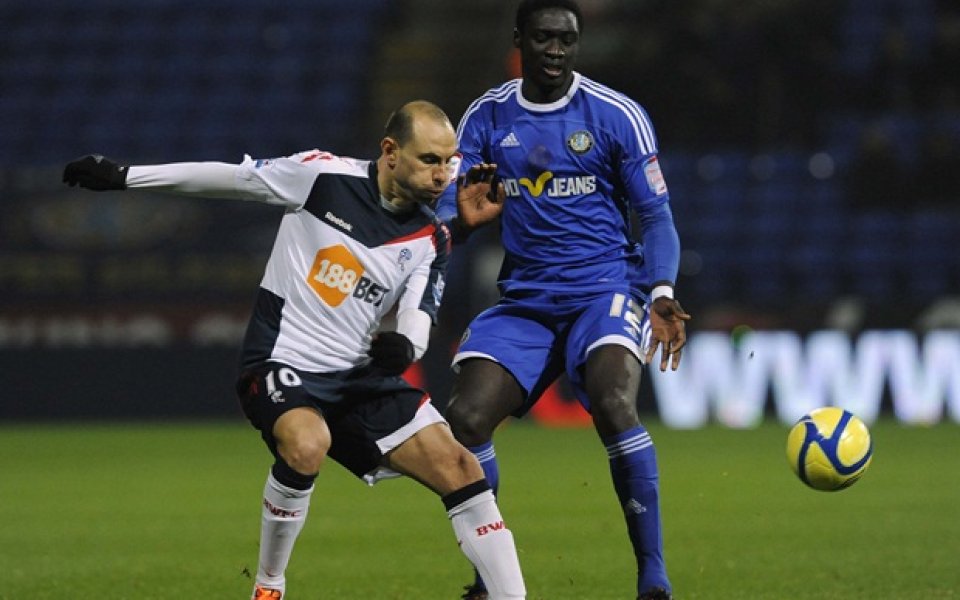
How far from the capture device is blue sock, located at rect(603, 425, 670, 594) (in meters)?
5.74

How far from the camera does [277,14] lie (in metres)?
22.6

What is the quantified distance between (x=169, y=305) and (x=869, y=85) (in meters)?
8.61

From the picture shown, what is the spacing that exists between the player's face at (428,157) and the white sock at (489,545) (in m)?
1.02

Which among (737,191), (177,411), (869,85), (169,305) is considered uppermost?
(869,85)

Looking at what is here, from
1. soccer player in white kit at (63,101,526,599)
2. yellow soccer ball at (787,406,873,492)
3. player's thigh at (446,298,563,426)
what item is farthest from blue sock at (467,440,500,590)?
yellow soccer ball at (787,406,873,492)

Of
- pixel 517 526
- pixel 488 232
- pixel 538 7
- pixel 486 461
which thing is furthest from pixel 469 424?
pixel 488 232

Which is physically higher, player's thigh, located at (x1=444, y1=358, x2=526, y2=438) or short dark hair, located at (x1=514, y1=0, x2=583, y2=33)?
short dark hair, located at (x1=514, y1=0, x2=583, y2=33)

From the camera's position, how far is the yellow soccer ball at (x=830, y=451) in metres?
6.23

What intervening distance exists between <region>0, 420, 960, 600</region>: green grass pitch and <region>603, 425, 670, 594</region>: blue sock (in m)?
0.57

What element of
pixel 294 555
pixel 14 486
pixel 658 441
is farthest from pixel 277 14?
pixel 294 555

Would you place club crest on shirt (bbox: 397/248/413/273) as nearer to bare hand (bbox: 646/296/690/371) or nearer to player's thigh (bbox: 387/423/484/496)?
player's thigh (bbox: 387/423/484/496)

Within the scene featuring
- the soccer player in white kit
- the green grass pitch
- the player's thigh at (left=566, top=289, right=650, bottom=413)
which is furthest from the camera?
the green grass pitch

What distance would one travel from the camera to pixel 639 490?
5805mm

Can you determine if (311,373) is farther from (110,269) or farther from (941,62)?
(941,62)
